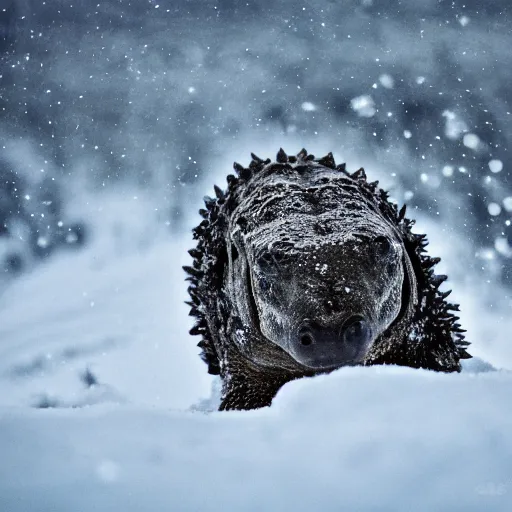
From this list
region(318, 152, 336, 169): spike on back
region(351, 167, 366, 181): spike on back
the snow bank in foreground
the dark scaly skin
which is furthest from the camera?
region(318, 152, 336, 169): spike on back

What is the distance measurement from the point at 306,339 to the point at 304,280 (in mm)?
413

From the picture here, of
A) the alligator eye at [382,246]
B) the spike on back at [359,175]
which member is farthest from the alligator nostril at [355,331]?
the spike on back at [359,175]

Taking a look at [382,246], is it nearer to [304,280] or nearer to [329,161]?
[304,280]

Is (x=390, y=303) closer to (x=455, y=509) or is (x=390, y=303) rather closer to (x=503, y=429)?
(x=503, y=429)

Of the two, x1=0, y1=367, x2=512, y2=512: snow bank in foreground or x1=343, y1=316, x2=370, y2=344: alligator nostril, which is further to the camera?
x1=343, y1=316, x2=370, y2=344: alligator nostril

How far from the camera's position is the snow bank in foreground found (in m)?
2.22

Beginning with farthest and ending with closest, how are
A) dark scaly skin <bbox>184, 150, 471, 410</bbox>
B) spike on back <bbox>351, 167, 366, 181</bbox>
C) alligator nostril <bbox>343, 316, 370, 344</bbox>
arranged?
spike on back <bbox>351, 167, 366, 181</bbox> → dark scaly skin <bbox>184, 150, 471, 410</bbox> → alligator nostril <bbox>343, 316, 370, 344</bbox>

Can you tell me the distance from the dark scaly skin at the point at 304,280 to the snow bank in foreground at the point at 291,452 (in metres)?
1.19

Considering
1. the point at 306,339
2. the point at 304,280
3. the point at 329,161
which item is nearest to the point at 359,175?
the point at 329,161

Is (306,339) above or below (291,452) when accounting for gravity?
above

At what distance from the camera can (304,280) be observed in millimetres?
4195

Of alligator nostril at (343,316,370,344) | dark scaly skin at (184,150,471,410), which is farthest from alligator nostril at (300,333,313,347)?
alligator nostril at (343,316,370,344)

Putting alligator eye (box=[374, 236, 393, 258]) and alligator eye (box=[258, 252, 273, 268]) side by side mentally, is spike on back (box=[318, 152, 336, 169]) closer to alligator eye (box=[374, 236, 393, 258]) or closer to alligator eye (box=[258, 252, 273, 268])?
alligator eye (box=[374, 236, 393, 258])

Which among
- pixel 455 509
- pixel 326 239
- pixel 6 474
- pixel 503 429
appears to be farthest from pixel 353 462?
pixel 326 239
